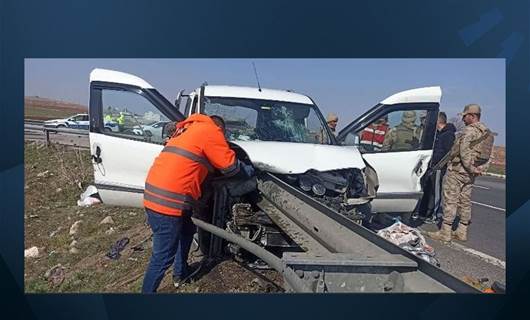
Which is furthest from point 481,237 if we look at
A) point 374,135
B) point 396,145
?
point 374,135

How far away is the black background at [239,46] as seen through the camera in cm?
362

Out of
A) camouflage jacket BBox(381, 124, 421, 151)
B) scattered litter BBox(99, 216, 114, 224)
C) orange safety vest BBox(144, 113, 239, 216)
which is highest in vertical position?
camouflage jacket BBox(381, 124, 421, 151)

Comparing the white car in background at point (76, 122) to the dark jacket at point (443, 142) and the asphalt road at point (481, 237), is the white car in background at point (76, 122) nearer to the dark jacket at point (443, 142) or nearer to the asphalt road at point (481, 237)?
the asphalt road at point (481, 237)

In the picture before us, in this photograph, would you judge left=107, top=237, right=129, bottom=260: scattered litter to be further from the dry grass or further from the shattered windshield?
the shattered windshield

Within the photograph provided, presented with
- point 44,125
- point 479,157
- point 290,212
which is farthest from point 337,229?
point 44,125

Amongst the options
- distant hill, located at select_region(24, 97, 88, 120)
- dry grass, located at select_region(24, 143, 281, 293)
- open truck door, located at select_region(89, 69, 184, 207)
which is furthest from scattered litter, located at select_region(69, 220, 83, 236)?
distant hill, located at select_region(24, 97, 88, 120)

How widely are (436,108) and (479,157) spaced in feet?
1.69

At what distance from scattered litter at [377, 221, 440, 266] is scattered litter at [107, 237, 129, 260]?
194cm

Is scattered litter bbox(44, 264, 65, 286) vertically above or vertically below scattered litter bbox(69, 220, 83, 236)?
below

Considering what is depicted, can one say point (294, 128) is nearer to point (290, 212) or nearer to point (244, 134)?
point (244, 134)

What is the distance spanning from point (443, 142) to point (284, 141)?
140 cm

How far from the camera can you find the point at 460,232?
16.3ft

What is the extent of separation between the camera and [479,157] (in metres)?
4.39

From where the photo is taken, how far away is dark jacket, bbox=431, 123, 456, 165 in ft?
14.9
